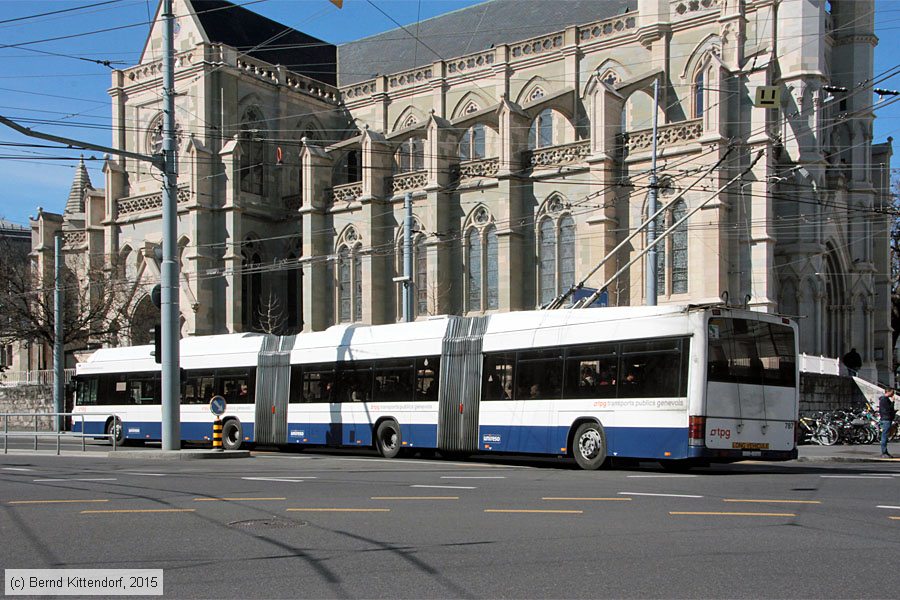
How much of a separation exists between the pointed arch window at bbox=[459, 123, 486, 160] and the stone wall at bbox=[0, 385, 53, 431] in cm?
2065

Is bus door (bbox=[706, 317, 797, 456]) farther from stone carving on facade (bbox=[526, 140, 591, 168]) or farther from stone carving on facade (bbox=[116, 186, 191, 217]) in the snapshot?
stone carving on facade (bbox=[116, 186, 191, 217])

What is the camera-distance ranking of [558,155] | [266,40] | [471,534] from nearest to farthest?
[471,534]
[558,155]
[266,40]

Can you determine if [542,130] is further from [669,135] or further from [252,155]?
[252,155]

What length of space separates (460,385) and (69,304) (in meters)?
31.4

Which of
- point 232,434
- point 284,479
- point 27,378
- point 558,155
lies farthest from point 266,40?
point 284,479

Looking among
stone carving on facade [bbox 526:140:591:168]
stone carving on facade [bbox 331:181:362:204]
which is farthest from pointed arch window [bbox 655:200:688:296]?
stone carving on facade [bbox 331:181:362:204]

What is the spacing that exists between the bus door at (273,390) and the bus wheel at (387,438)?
122 inches

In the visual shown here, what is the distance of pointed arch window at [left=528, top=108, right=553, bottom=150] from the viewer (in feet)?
138

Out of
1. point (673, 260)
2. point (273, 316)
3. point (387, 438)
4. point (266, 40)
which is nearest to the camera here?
point (387, 438)

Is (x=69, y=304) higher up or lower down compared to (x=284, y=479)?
higher up

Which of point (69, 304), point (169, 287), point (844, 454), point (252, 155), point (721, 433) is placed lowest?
point (844, 454)

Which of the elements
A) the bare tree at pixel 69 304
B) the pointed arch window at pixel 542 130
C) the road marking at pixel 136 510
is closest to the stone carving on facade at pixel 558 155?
the pointed arch window at pixel 542 130

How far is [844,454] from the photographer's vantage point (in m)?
20.9

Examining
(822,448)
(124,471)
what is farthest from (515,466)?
(822,448)
